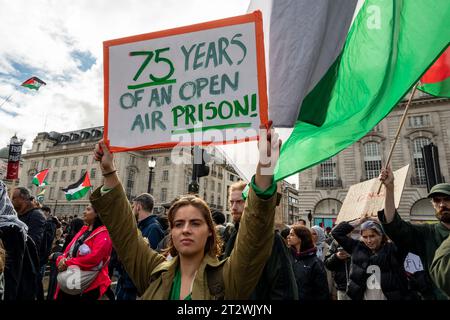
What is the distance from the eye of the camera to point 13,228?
2678mm

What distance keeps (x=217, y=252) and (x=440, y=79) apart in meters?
2.78

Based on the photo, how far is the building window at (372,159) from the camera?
31.7 m

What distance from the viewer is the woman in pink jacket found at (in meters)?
3.38

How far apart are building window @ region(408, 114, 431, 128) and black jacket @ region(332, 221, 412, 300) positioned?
3374 cm

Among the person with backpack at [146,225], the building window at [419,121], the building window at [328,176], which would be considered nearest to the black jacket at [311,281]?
the person with backpack at [146,225]

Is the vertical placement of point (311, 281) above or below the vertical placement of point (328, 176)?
below

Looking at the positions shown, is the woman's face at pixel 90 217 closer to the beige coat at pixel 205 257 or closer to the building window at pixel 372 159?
the beige coat at pixel 205 257

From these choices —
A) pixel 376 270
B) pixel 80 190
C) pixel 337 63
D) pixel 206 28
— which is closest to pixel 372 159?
pixel 80 190

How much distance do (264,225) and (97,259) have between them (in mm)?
2656

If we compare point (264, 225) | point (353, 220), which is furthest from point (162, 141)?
point (353, 220)

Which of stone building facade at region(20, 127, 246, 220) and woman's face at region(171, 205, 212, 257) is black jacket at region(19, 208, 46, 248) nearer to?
woman's face at region(171, 205, 212, 257)

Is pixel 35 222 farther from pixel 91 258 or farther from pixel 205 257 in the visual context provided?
pixel 205 257

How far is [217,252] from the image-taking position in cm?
196

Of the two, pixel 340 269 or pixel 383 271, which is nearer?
pixel 383 271
